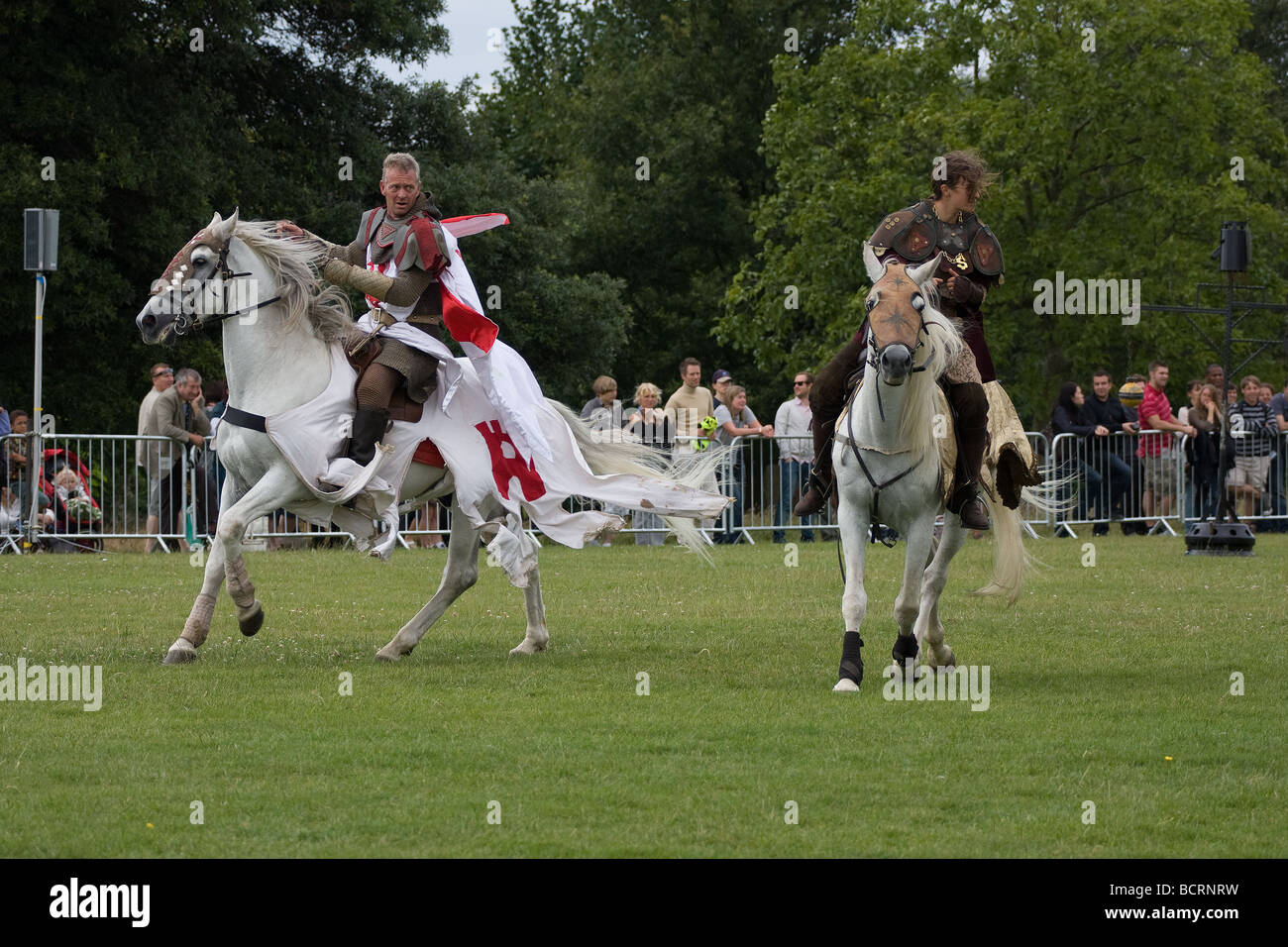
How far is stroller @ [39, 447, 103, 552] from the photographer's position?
71.0 ft

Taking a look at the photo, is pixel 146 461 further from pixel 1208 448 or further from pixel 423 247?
pixel 1208 448

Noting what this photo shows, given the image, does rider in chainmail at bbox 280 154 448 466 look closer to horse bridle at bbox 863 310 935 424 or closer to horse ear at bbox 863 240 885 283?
horse ear at bbox 863 240 885 283

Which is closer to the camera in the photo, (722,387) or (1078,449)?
(1078,449)

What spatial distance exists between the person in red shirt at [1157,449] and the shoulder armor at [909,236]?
15.1 metres

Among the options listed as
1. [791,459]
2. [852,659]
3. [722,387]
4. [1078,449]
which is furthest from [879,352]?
[1078,449]

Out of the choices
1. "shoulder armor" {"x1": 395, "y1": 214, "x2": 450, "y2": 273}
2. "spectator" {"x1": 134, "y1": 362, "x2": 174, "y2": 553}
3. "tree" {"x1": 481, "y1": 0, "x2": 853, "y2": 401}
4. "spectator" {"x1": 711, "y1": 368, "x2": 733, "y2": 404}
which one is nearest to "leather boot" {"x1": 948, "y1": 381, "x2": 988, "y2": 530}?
"shoulder armor" {"x1": 395, "y1": 214, "x2": 450, "y2": 273}

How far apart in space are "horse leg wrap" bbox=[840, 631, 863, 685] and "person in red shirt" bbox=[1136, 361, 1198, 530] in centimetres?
1581

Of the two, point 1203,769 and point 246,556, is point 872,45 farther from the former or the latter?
point 1203,769

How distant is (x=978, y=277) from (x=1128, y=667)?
8.51 feet

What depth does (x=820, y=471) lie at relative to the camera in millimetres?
10922

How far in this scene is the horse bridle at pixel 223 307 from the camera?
1100 cm

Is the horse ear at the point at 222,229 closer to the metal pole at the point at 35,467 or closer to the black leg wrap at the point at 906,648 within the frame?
the black leg wrap at the point at 906,648

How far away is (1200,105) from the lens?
137 ft

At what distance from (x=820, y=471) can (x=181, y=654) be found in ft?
13.3
